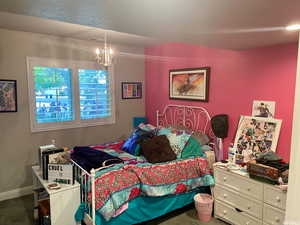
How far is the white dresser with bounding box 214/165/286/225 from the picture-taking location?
2275 mm

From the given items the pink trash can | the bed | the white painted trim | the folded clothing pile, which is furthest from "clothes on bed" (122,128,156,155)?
the white painted trim

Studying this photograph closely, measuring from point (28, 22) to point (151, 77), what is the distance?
7.69 feet

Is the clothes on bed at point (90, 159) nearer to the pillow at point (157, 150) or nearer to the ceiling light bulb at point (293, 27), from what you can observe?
the pillow at point (157, 150)

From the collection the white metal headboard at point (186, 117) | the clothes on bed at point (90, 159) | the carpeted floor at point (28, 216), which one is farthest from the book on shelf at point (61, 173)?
the white metal headboard at point (186, 117)

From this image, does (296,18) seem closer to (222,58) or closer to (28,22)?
(222,58)

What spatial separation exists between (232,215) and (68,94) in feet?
10.1

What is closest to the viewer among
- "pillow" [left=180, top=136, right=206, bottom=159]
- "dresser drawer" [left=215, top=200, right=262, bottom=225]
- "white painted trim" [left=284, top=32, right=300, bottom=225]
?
"white painted trim" [left=284, top=32, right=300, bottom=225]

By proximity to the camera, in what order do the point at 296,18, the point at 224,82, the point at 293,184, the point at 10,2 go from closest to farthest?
1. the point at 293,184
2. the point at 10,2
3. the point at 296,18
4. the point at 224,82

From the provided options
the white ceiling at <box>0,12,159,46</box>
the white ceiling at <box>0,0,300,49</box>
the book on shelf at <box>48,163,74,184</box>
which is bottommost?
the book on shelf at <box>48,163,74,184</box>

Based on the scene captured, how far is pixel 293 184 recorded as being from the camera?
671 millimetres

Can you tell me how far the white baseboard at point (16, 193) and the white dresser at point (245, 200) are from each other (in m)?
2.86

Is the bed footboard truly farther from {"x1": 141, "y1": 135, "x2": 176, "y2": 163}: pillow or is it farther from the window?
the window

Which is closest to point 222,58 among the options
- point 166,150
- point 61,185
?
point 166,150

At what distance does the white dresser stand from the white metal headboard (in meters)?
0.86
